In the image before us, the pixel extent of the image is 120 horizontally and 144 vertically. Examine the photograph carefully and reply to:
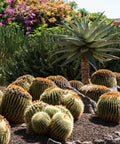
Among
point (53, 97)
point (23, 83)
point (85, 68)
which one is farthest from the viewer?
point (85, 68)

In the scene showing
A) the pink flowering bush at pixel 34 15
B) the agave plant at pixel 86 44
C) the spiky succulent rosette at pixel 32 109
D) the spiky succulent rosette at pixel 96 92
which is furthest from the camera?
the pink flowering bush at pixel 34 15

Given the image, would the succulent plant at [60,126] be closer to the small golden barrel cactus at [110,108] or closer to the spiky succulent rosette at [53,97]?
the spiky succulent rosette at [53,97]

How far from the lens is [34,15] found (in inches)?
688

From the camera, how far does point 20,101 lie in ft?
15.1

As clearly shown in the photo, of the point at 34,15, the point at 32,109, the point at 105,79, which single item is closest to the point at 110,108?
the point at 32,109

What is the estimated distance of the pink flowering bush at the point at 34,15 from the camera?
56.7ft

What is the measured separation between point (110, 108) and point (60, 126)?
1316 mm

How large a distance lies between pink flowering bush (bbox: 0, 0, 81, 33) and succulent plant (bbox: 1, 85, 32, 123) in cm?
1249

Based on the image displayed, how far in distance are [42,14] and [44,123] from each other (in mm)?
14544

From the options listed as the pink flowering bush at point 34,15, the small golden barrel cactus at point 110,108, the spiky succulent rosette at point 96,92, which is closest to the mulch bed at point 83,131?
the small golden barrel cactus at point 110,108

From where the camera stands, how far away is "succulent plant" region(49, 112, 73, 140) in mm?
3927

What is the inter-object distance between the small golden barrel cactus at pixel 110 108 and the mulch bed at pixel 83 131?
0.35ft

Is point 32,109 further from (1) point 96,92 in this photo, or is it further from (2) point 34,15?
(2) point 34,15

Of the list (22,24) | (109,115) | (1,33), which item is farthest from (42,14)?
(109,115)
